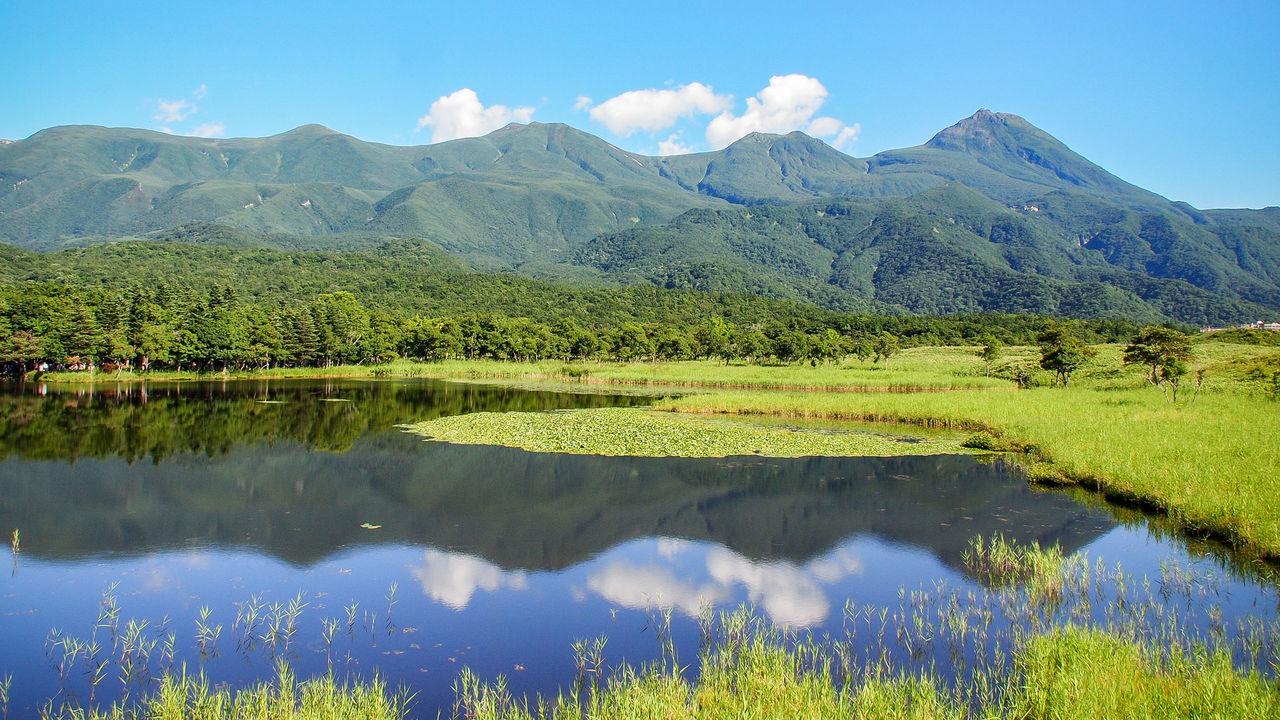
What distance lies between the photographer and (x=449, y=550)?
1545 cm

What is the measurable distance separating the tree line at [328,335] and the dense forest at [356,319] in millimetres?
180

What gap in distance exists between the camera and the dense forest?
205 feet

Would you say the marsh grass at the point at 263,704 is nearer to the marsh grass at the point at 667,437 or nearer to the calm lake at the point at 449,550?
the calm lake at the point at 449,550

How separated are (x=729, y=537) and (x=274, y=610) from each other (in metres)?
9.73

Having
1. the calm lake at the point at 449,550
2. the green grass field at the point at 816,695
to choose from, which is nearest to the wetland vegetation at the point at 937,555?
the green grass field at the point at 816,695

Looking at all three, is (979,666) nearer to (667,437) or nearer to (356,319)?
Answer: (667,437)

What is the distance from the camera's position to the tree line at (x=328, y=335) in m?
60.4

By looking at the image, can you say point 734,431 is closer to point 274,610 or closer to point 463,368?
point 274,610

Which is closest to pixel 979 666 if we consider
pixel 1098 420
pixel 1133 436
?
pixel 1133 436

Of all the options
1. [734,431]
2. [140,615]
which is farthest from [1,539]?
[734,431]

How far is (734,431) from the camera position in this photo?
32.3 meters

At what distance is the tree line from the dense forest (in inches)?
7.1

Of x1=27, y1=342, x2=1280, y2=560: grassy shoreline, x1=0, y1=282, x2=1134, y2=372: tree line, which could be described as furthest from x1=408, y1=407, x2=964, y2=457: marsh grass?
x1=0, y1=282, x2=1134, y2=372: tree line

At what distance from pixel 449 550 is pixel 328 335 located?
68.3m
